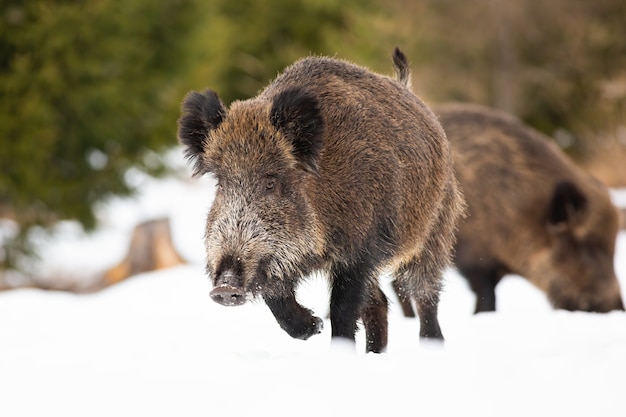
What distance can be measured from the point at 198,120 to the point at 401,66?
1692 millimetres

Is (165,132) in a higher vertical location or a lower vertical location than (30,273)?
higher

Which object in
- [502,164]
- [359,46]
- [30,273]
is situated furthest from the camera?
[359,46]

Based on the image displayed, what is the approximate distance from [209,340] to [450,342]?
138 cm

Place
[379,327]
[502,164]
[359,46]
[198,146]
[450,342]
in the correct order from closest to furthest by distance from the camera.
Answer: [198,146]
[379,327]
[450,342]
[502,164]
[359,46]

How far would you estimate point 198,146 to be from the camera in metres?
4.72

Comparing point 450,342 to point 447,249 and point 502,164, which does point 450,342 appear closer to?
point 447,249

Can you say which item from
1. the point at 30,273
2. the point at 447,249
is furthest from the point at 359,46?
the point at 447,249

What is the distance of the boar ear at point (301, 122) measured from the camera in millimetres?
4469

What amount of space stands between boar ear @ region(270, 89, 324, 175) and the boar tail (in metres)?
1.54

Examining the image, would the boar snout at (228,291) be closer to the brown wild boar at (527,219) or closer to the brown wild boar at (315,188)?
the brown wild boar at (315,188)

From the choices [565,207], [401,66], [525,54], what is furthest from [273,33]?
[401,66]

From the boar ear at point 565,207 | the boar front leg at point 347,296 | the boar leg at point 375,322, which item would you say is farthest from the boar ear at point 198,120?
the boar ear at point 565,207

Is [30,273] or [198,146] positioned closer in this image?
[198,146]

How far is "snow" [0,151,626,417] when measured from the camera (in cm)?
354
